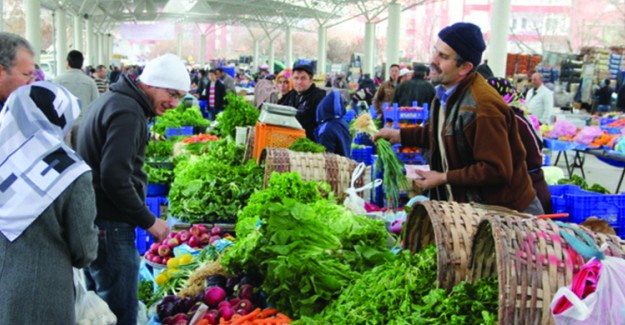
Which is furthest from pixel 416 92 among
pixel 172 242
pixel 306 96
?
pixel 172 242

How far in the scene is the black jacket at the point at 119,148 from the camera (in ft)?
10.7

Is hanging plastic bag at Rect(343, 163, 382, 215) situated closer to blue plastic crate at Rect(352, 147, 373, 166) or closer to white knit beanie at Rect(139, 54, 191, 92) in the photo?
white knit beanie at Rect(139, 54, 191, 92)

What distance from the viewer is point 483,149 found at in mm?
3381

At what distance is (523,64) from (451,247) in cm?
2857

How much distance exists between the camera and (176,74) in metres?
3.47

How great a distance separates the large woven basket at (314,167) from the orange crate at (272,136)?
630mm

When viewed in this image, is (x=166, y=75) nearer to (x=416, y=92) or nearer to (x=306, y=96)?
(x=306, y=96)

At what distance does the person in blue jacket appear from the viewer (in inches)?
260

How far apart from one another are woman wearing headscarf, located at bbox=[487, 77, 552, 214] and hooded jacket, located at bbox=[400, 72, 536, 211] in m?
0.58

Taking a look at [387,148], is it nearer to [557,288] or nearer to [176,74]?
[176,74]

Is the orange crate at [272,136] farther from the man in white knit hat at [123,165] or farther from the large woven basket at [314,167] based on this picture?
the man in white knit hat at [123,165]

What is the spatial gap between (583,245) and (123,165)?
2.15 metres

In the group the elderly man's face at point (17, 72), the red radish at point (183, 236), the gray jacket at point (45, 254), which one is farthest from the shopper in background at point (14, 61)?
the red radish at point (183, 236)

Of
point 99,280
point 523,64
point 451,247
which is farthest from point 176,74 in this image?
point 523,64
